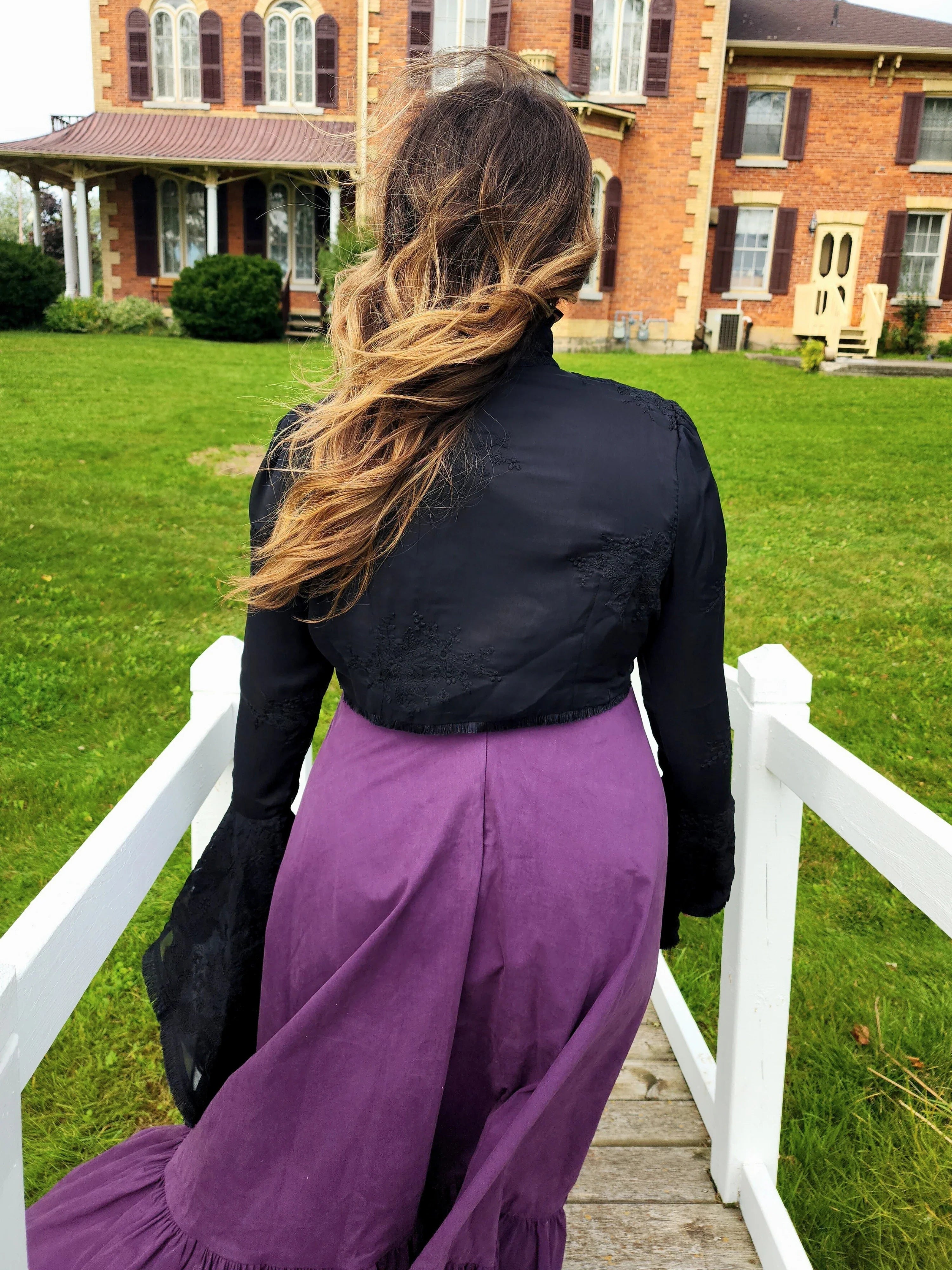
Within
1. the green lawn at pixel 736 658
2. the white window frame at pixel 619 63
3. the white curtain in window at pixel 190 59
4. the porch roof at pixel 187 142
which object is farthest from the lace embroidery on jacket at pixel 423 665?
the white curtain in window at pixel 190 59

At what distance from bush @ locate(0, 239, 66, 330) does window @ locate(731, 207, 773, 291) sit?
13124 millimetres

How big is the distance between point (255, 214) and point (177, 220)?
5.77 ft

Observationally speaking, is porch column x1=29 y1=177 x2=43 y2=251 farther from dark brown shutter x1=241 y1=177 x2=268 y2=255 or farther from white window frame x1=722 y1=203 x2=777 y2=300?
white window frame x1=722 y1=203 x2=777 y2=300

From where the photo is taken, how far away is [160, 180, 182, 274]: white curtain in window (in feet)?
74.4

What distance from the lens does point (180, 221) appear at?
22.7 meters

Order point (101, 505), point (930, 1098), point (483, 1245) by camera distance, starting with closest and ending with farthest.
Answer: point (483, 1245), point (930, 1098), point (101, 505)

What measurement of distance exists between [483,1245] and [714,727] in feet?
2.70

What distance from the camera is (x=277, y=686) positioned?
1.71m

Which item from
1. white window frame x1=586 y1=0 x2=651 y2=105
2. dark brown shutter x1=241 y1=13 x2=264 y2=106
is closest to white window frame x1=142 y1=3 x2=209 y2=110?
dark brown shutter x1=241 y1=13 x2=264 y2=106

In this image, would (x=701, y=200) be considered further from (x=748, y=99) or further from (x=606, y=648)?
(x=606, y=648)

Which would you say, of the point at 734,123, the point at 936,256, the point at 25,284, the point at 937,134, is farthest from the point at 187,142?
the point at 936,256

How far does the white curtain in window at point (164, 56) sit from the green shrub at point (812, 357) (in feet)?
48.2

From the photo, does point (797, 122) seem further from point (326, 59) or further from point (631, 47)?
point (326, 59)

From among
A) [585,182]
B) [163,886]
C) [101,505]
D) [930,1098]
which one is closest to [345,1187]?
[585,182]
